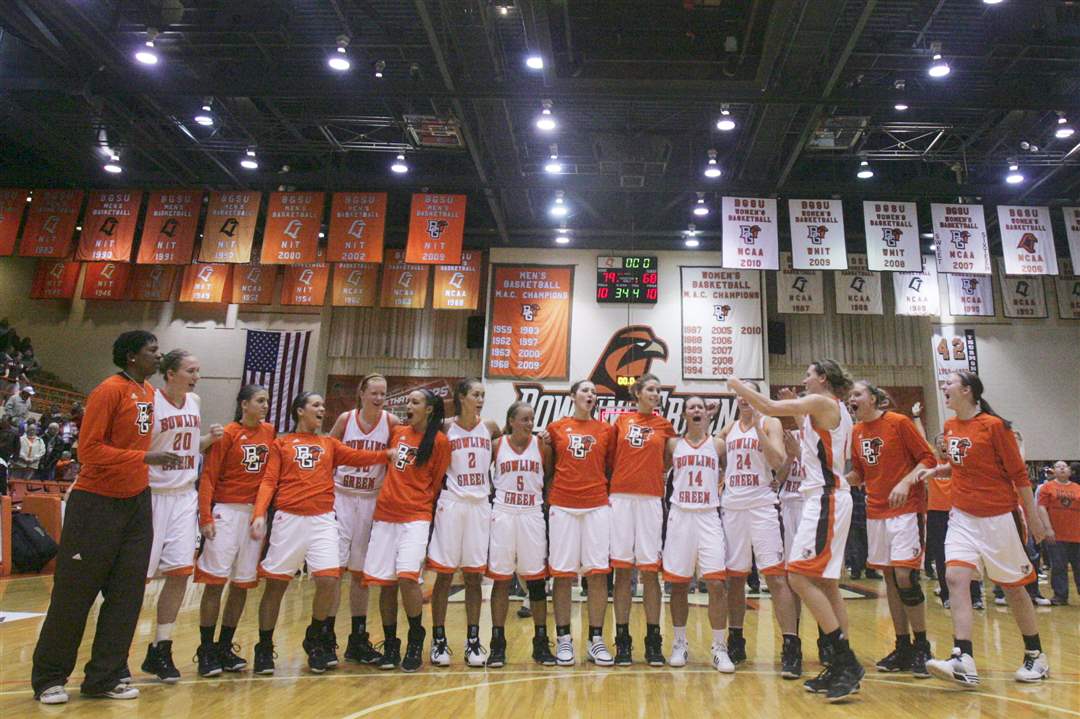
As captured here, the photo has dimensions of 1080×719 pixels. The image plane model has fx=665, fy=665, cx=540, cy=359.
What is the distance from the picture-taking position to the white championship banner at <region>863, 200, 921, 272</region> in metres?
12.6

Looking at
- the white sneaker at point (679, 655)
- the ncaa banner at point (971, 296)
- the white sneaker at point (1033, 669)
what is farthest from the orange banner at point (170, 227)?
the ncaa banner at point (971, 296)

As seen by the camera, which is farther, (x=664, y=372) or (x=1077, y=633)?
(x=664, y=372)

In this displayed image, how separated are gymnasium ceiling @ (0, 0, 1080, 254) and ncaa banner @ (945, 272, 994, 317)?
5.98 feet

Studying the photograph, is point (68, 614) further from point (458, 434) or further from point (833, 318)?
point (833, 318)

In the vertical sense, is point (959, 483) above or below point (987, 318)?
below

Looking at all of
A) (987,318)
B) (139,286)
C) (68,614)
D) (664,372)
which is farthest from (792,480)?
(139,286)

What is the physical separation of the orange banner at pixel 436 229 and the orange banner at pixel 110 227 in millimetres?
6385

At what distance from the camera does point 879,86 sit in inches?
472

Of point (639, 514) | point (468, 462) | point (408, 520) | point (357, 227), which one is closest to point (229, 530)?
point (408, 520)

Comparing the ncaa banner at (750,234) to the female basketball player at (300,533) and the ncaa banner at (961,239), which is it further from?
the female basketball player at (300,533)

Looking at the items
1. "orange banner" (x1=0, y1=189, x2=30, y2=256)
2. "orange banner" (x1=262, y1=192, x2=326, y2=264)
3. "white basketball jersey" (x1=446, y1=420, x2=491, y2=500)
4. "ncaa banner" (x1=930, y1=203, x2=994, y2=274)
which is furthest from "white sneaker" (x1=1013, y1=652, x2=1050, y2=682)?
"orange banner" (x1=0, y1=189, x2=30, y2=256)

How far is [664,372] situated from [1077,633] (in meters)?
10.4

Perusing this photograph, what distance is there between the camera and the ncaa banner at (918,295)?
50.5ft

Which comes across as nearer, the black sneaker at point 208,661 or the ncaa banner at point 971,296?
the black sneaker at point 208,661
